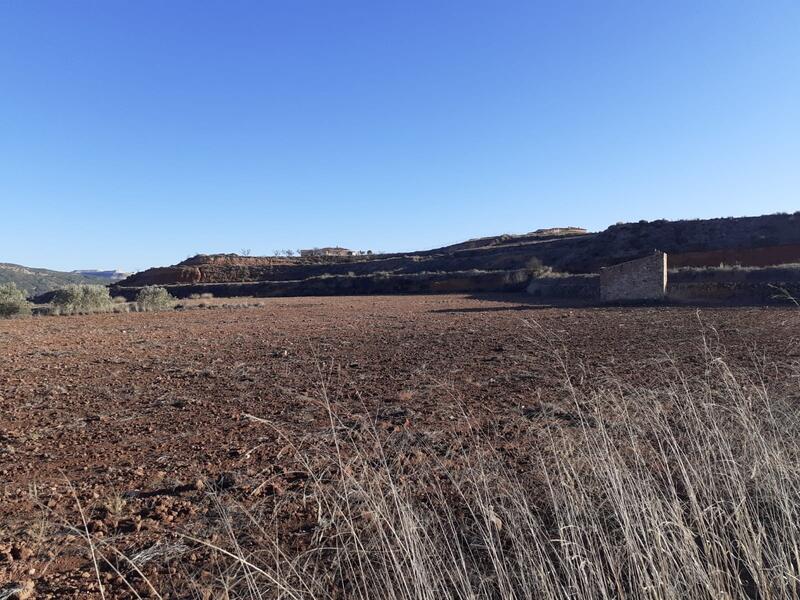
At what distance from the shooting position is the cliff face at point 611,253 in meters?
38.1

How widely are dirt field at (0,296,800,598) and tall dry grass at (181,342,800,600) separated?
0.34 m

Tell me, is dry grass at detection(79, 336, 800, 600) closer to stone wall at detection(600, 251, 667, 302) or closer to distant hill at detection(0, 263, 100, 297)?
stone wall at detection(600, 251, 667, 302)

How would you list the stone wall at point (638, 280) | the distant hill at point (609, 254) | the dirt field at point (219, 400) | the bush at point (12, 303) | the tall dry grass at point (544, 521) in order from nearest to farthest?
1. the tall dry grass at point (544, 521)
2. the dirt field at point (219, 400)
3. the stone wall at point (638, 280)
4. the bush at point (12, 303)
5. the distant hill at point (609, 254)

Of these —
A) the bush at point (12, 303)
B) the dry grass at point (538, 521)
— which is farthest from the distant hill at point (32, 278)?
the dry grass at point (538, 521)

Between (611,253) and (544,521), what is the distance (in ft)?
141

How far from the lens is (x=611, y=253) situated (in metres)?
42.6

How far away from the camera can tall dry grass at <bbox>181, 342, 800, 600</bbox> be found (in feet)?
7.38

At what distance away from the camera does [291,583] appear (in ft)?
9.07

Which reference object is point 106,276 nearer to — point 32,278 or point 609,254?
point 32,278

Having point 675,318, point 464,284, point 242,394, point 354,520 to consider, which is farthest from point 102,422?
point 464,284

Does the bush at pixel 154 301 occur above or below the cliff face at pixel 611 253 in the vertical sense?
below

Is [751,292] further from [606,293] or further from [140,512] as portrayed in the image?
[140,512]

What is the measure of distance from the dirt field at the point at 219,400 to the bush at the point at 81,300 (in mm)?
11788

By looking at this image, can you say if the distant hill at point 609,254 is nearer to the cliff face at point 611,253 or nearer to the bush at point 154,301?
A: the cliff face at point 611,253
